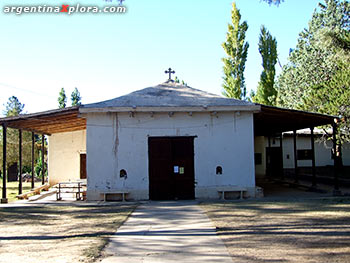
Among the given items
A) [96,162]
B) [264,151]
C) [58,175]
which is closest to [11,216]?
[96,162]

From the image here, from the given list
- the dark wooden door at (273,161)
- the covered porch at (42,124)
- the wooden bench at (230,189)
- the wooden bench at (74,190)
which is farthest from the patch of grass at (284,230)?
the dark wooden door at (273,161)

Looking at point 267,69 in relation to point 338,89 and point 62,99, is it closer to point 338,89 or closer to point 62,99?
point 338,89

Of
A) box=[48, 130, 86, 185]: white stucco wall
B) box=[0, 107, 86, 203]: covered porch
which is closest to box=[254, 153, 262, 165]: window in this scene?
box=[48, 130, 86, 185]: white stucco wall

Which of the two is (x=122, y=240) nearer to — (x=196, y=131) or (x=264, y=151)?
(x=196, y=131)

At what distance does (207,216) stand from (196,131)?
15.2ft

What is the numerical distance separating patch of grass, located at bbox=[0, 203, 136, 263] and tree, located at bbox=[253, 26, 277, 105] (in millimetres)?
27926

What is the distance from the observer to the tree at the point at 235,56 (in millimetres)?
37406

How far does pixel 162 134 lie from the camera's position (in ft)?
45.5

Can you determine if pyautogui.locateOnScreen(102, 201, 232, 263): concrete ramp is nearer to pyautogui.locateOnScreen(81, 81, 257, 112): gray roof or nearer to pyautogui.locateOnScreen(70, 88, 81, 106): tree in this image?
pyautogui.locateOnScreen(81, 81, 257, 112): gray roof

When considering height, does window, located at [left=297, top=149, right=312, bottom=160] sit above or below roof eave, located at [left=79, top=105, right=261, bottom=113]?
below

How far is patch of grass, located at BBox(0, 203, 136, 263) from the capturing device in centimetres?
627

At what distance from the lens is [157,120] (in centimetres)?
1391

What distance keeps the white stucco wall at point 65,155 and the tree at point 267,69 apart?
20.7 m

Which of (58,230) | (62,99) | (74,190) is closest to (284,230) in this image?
(58,230)
